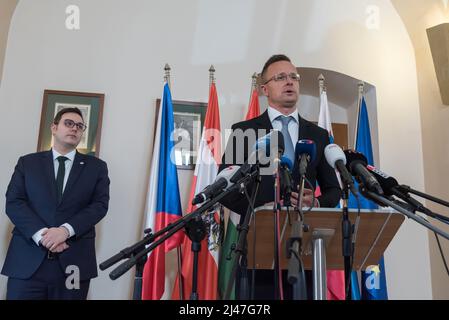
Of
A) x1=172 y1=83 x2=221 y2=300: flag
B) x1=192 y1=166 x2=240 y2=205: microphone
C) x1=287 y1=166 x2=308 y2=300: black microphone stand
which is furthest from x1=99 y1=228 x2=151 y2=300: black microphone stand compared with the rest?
x1=172 y1=83 x2=221 y2=300: flag

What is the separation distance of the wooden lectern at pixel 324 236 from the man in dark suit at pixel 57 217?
4.73 ft

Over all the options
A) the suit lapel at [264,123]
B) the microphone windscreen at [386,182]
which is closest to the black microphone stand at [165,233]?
the microphone windscreen at [386,182]

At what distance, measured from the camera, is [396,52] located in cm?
407

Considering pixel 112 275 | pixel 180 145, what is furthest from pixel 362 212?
pixel 180 145

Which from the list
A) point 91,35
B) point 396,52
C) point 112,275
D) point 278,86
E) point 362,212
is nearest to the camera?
point 112,275

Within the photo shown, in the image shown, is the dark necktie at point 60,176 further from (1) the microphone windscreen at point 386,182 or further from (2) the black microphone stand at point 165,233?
(1) the microphone windscreen at point 386,182

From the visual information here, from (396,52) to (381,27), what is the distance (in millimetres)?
274

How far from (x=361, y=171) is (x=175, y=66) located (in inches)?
103

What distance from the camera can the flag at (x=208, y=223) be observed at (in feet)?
10.00

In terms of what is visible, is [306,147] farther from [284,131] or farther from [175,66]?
[175,66]

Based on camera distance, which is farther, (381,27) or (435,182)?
(381,27)

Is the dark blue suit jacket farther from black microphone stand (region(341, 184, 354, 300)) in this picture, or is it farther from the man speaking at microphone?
black microphone stand (region(341, 184, 354, 300))

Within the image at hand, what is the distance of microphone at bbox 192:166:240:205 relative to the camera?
133 cm
